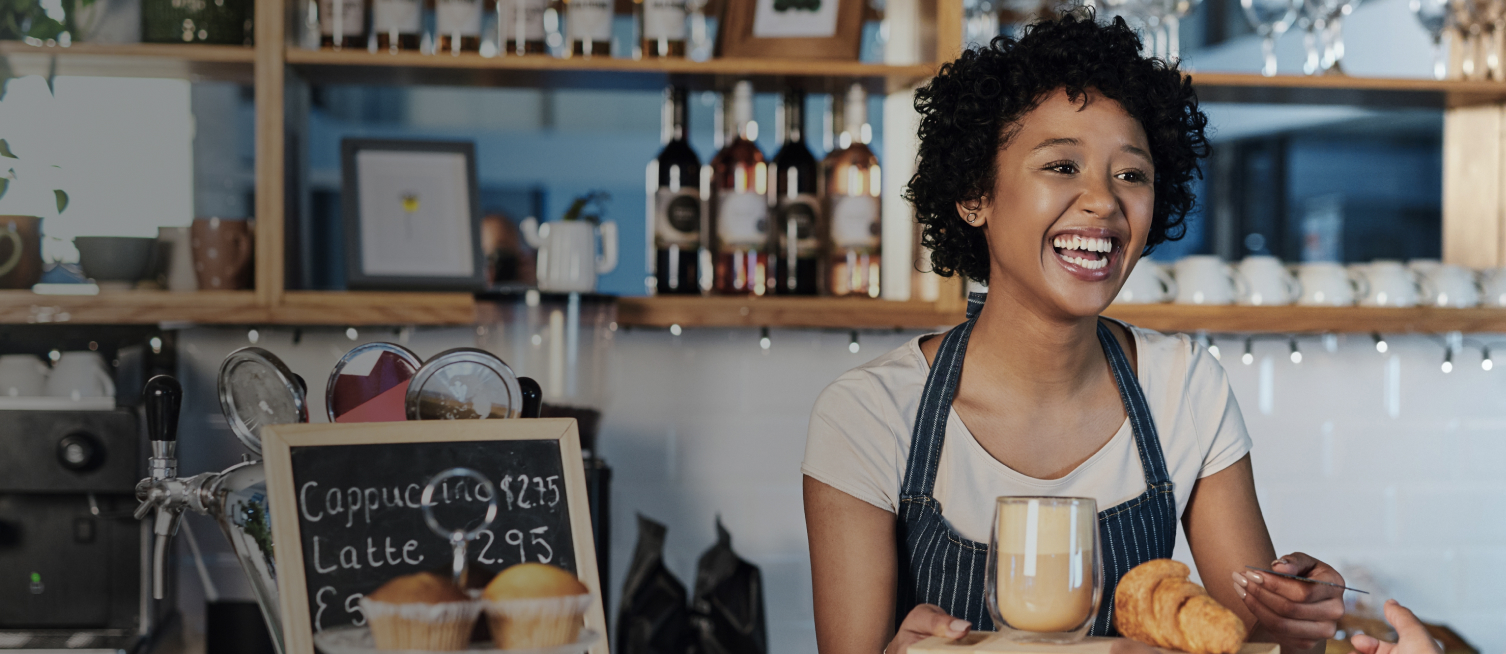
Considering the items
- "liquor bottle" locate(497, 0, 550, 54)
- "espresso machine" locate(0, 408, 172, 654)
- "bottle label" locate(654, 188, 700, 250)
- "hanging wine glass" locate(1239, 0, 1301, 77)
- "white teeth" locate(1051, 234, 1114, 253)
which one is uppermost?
"hanging wine glass" locate(1239, 0, 1301, 77)

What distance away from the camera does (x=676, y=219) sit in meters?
1.95

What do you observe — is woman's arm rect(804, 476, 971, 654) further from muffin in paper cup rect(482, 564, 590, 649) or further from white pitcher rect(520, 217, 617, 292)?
white pitcher rect(520, 217, 617, 292)

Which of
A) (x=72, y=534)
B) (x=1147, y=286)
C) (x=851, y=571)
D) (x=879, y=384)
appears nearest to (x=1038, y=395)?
(x=879, y=384)

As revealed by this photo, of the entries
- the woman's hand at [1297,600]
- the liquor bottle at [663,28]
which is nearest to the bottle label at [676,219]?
the liquor bottle at [663,28]

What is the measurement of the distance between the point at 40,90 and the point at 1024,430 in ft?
6.10

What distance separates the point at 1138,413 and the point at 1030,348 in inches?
6.1

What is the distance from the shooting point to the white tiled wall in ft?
7.13

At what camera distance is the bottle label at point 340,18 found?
1890 millimetres

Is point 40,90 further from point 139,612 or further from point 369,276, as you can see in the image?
point 139,612

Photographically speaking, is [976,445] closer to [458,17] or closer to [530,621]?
[530,621]

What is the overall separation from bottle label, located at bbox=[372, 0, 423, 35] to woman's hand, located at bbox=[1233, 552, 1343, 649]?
58.9 inches

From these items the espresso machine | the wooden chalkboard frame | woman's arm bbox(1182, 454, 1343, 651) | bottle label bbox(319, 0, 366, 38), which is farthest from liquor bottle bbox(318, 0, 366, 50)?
woman's arm bbox(1182, 454, 1343, 651)

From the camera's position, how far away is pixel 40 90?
2.08 metres

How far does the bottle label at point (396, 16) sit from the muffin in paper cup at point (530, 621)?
1390 millimetres
